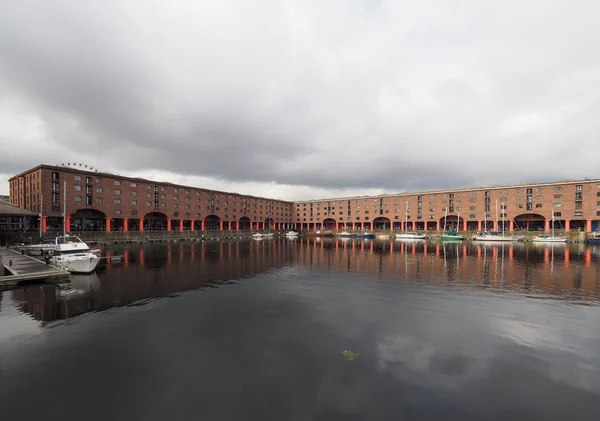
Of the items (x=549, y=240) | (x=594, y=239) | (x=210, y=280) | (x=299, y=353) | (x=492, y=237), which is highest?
(x=299, y=353)

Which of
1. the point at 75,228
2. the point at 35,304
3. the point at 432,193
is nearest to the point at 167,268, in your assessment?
the point at 35,304

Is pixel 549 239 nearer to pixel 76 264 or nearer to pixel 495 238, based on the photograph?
pixel 495 238

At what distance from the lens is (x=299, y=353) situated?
10875 mm

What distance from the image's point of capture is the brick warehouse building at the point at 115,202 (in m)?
66.6

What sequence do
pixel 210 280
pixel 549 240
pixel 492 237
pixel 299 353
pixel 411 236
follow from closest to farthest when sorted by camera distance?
pixel 299 353, pixel 210 280, pixel 549 240, pixel 492 237, pixel 411 236

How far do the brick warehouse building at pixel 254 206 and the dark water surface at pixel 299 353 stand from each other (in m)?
64.6

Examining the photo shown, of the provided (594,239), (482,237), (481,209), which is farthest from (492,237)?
(594,239)

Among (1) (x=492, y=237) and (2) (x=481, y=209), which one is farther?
(2) (x=481, y=209)

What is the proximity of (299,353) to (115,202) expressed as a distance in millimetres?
87220

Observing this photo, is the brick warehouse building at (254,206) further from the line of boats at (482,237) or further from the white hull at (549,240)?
the white hull at (549,240)

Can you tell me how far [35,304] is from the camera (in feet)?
56.3

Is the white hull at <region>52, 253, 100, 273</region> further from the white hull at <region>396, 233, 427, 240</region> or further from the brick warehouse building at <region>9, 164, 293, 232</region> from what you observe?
the white hull at <region>396, 233, 427, 240</region>

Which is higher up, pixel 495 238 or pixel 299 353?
pixel 299 353

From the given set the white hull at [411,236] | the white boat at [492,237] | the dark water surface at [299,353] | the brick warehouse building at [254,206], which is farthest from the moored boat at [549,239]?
the dark water surface at [299,353]
